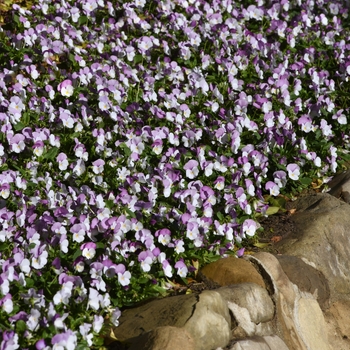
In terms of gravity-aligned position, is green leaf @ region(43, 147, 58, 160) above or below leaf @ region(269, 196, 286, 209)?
below

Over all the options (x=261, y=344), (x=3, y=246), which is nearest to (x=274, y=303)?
(x=261, y=344)

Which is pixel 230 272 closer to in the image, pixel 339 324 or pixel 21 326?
pixel 339 324

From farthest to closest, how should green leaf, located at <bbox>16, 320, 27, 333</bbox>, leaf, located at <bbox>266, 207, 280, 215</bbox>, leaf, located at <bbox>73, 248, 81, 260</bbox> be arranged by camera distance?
leaf, located at <bbox>266, 207, 280, 215</bbox> < leaf, located at <bbox>73, 248, 81, 260</bbox> < green leaf, located at <bbox>16, 320, 27, 333</bbox>

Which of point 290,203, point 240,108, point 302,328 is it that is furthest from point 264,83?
point 302,328

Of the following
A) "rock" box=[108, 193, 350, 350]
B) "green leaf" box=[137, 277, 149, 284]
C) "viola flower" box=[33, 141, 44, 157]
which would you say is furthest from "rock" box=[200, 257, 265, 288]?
"viola flower" box=[33, 141, 44, 157]

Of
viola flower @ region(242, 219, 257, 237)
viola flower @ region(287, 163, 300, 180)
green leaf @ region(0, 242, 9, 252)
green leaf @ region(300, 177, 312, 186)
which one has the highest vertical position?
viola flower @ region(287, 163, 300, 180)

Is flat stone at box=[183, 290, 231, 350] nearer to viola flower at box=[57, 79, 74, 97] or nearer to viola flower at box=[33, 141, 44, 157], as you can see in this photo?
viola flower at box=[33, 141, 44, 157]

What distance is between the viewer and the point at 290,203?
5.04 m

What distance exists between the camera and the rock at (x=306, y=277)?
416 cm

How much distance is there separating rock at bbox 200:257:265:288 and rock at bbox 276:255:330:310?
286 mm

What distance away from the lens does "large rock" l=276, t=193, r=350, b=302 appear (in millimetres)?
4398

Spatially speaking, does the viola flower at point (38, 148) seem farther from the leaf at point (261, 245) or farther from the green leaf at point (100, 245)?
the leaf at point (261, 245)

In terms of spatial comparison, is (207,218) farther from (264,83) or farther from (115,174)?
(264,83)

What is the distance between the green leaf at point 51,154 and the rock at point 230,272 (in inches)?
51.8
